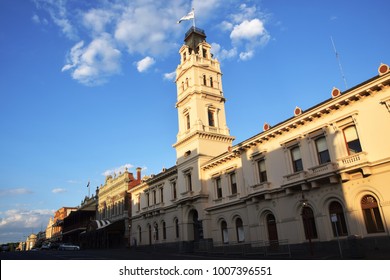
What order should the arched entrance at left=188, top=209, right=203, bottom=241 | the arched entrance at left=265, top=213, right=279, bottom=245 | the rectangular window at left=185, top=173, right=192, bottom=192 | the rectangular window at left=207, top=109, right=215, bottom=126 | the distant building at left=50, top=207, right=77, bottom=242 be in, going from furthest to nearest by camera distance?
the distant building at left=50, top=207, right=77, bottom=242, the rectangular window at left=207, top=109, right=215, bottom=126, the rectangular window at left=185, top=173, right=192, bottom=192, the arched entrance at left=188, top=209, right=203, bottom=241, the arched entrance at left=265, top=213, right=279, bottom=245

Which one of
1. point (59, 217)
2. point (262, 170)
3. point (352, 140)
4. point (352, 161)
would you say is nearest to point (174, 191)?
point (262, 170)

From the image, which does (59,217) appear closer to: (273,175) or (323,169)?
(273,175)

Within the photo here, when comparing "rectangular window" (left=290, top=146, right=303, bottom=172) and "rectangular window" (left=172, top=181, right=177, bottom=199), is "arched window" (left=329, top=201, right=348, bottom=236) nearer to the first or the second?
"rectangular window" (left=290, top=146, right=303, bottom=172)

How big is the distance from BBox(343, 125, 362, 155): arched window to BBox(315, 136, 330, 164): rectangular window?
62.9 inches

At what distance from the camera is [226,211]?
3189 centimetres

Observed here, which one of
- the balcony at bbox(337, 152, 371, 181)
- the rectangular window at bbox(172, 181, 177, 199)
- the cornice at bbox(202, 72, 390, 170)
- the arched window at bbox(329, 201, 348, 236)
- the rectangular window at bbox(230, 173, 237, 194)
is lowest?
the arched window at bbox(329, 201, 348, 236)

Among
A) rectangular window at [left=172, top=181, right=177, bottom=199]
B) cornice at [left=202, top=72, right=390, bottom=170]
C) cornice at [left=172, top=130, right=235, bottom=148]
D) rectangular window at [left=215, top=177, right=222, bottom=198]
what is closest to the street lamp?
cornice at [left=202, top=72, right=390, bottom=170]

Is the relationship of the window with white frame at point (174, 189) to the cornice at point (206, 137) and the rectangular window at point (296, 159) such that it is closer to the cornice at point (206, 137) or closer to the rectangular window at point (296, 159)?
the cornice at point (206, 137)

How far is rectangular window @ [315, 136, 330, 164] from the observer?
73.9 ft

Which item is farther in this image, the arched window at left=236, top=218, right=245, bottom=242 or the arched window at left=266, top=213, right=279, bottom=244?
the arched window at left=236, top=218, right=245, bottom=242

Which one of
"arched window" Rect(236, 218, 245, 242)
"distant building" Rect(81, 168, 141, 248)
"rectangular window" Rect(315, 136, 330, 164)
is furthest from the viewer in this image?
"distant building" Rect(81, 168, 141, 248)

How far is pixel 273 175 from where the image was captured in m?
26.3

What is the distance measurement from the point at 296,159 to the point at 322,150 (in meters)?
2.38

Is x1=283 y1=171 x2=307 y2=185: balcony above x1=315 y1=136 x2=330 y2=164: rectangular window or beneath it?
beneath
